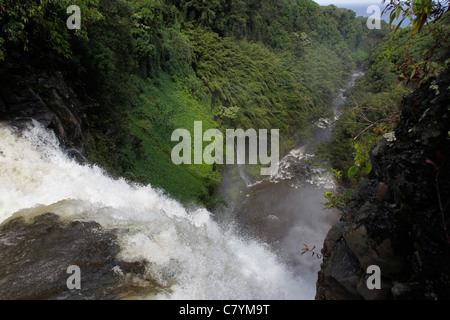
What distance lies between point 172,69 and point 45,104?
8186 mm

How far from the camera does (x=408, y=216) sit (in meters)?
3.15

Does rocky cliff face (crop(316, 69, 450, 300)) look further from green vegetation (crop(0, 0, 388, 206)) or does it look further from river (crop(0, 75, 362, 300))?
green vegetation (crop(0, 0, 388, 206))

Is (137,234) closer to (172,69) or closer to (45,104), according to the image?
(45,104)

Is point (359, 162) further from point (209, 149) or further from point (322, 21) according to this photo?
point (322, 21)

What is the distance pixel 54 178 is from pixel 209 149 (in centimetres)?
712

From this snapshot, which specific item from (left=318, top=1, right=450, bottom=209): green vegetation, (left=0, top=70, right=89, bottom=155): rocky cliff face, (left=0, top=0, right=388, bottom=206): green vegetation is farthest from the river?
(left=318, top=1, right=450, bottom=209): green vegetation

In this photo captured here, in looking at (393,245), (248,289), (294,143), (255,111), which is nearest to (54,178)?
(248,289)

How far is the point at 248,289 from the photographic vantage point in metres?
5.38

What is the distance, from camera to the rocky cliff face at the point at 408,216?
2.81 m

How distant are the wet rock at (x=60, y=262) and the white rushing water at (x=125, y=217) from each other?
0.71 feet

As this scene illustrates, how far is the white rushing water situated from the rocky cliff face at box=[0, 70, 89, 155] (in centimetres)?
31

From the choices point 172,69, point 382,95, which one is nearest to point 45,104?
point 172,69

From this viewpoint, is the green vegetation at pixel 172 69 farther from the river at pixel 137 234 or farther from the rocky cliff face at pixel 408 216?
the rocky cliff face at pixel 408 216

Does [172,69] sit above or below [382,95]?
below
